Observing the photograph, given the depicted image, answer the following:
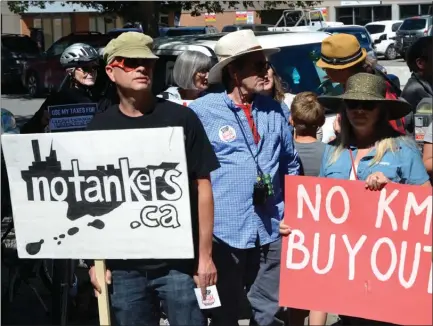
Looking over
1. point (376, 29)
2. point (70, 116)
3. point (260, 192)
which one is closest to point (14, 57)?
point (376, 29)

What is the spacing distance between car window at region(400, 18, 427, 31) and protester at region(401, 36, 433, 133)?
29550 millimetres

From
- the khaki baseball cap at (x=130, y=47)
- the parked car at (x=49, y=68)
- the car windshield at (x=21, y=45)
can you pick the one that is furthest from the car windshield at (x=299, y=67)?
the car windshield at (x=21, y=45)

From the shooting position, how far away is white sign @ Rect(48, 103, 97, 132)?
5676mm

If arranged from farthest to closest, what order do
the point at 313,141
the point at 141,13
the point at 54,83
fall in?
the point at 54,83 < the point at 141,13 < the point at 313,141

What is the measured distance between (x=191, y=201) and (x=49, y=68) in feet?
64.4

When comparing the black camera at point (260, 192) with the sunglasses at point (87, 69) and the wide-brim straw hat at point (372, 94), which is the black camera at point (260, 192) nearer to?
the wide-brim straw hat at point (372, 94)

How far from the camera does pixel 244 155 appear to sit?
4.29m

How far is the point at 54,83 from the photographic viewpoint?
74.2 ft

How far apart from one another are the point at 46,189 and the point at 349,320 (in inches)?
60.6

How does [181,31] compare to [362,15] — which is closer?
[181,31]

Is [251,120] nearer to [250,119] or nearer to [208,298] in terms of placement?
[250,119]

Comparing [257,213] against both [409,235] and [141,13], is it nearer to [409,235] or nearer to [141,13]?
[409,235]

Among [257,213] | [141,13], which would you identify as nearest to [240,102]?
[257,213]

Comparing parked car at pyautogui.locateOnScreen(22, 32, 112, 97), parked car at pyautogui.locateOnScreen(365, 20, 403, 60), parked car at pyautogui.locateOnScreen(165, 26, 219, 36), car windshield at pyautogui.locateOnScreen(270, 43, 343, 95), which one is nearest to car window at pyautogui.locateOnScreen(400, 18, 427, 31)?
parked car at pyautogui.locateOnScreen(365, 20, 403, 60)
